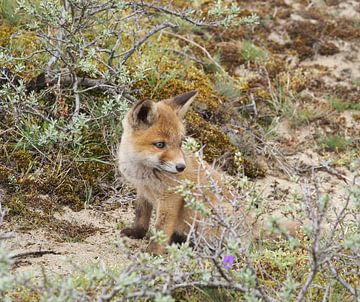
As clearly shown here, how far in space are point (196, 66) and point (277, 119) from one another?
1.56 m

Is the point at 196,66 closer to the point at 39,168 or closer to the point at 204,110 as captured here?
the point at 204,110

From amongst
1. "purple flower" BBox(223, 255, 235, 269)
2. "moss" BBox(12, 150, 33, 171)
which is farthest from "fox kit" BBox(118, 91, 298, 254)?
"purple flower" BBox(223, 255, 235, 269)

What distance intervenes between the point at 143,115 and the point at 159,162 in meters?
0.44

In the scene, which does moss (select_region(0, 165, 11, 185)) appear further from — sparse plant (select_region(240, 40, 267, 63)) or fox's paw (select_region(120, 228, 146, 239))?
sparse plant (select_region(240, 40, 267, 63))

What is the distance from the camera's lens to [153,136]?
5250 millimetres

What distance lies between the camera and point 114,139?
257 inches

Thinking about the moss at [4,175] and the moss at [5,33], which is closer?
the moss at [4,175]

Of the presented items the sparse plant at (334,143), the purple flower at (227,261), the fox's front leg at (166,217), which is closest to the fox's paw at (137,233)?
the fox's front leg at (166,217)

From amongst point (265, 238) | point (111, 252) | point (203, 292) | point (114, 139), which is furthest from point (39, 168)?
point (203, 292)

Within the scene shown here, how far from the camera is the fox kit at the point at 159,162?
512 cm

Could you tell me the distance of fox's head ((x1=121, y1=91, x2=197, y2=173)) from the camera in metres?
5.16

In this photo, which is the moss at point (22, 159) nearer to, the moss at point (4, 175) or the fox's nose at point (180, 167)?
the moss at point (4, 175)

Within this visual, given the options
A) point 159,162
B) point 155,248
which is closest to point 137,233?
point 155,248

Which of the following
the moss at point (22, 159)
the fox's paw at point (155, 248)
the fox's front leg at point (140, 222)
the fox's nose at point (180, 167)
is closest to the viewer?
the fox's nose at point (180, 167)
